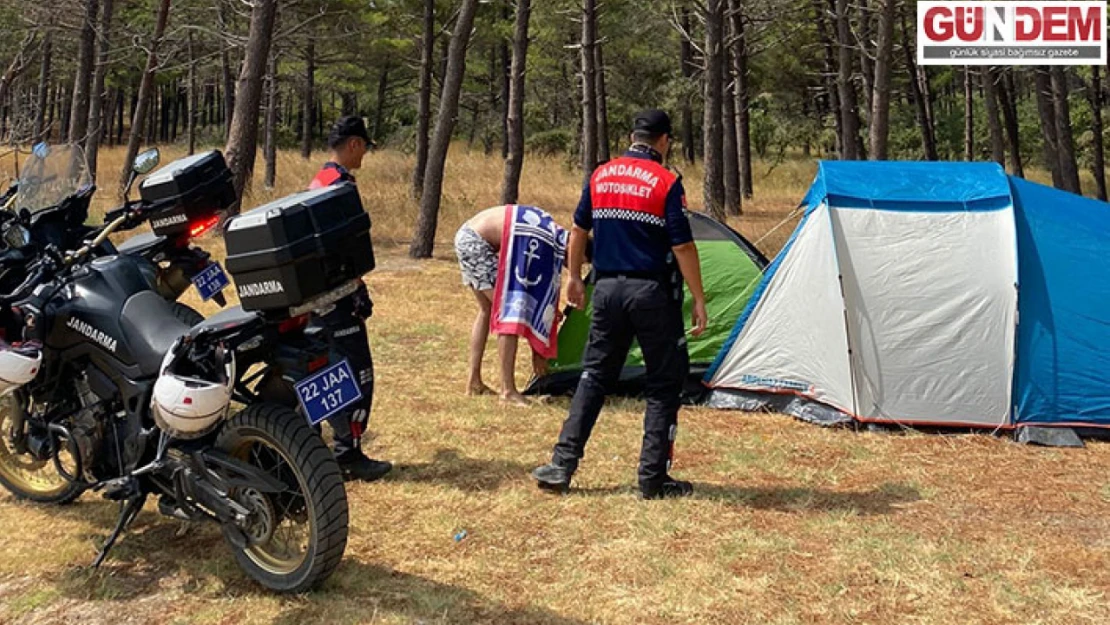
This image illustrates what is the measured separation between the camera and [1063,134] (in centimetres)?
1767

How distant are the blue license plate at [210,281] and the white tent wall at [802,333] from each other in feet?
10.9

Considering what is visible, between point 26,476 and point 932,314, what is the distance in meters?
4.90

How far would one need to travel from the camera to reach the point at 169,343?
143 inches

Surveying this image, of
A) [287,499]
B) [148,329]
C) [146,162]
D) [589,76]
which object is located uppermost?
[589,76]

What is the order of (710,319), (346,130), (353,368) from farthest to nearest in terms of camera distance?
(710,319), (346,130), (353,368)

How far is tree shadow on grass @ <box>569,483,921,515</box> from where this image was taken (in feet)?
15.1

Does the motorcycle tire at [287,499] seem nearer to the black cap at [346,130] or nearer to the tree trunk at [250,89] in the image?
the black cap at [346,130]

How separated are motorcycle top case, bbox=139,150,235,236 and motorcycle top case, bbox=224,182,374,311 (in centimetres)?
104

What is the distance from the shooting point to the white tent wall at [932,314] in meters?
5.82

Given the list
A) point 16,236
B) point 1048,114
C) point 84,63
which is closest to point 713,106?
point 1048,114

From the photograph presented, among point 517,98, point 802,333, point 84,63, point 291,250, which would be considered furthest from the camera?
point 84,63

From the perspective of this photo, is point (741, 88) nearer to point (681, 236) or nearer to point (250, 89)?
point (250, 89)

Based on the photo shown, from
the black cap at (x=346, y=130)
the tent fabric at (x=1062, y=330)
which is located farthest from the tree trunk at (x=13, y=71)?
the tent fabric at (x=1062, y=330)

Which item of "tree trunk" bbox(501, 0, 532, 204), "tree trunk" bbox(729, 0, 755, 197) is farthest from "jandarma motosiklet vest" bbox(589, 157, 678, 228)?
"tree trunk" bbox(729, 0, 755, 197)
